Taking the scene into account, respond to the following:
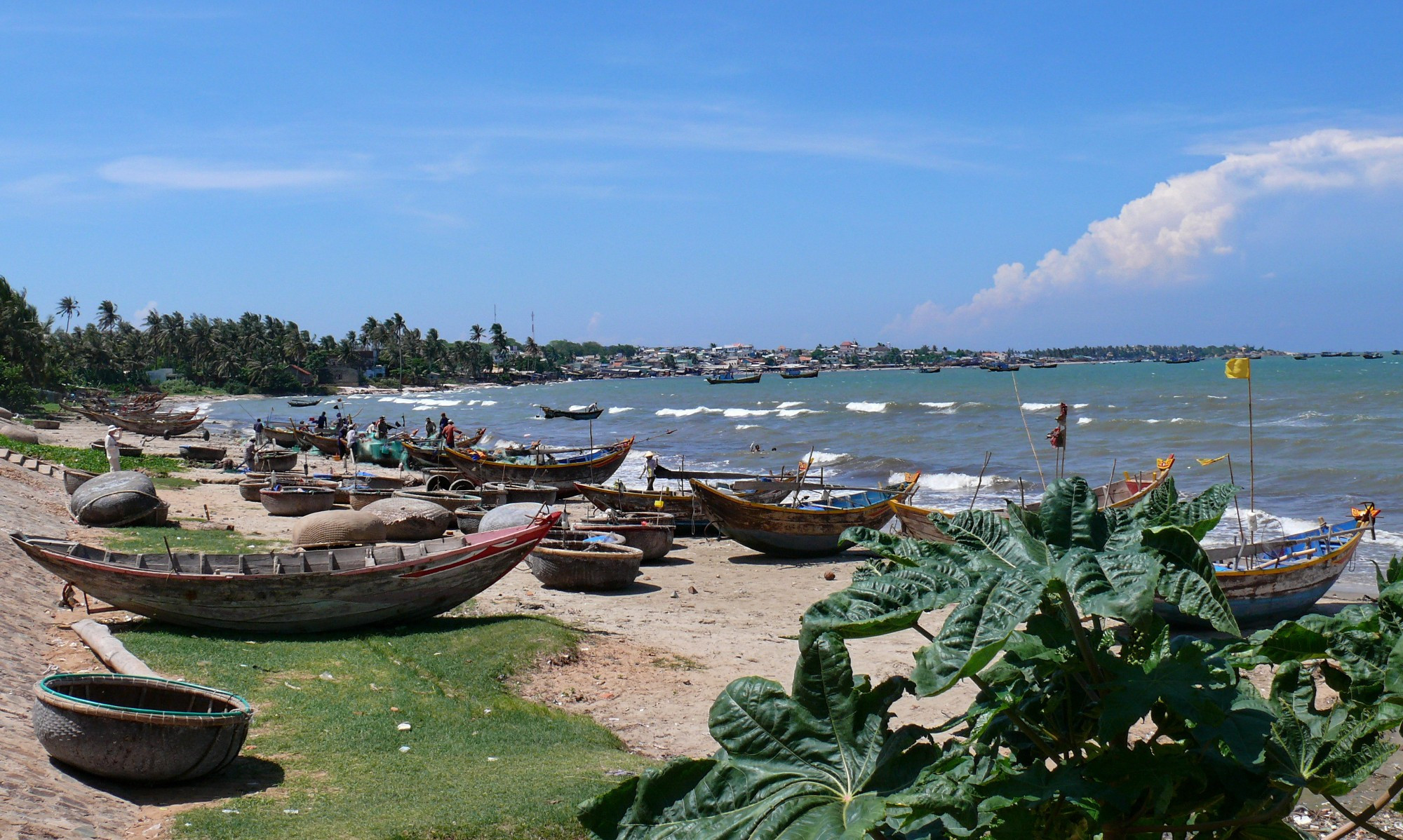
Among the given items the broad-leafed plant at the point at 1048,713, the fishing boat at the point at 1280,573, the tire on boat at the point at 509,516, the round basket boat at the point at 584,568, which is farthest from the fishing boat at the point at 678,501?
the broad-leafed plant at the point at 1048,713

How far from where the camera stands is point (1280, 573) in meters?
13.5

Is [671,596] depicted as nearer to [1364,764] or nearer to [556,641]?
[556,641]

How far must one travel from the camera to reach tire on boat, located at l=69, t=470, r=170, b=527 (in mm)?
17672

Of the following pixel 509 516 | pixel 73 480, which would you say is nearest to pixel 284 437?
pixel 73 480

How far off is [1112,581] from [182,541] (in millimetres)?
17887

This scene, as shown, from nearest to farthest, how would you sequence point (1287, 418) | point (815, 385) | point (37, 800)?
point (37, 800) → point (1287, 418) → point (815, 385)

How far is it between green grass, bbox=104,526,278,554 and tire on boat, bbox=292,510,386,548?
1.16 metres

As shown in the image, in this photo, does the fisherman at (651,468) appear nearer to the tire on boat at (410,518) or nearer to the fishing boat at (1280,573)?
the tire on boat at (410,518)

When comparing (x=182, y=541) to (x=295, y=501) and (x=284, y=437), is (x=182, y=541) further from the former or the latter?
(x=284, y=437)

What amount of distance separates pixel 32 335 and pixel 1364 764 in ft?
236

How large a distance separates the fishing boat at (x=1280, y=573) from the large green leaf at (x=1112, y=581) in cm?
1189

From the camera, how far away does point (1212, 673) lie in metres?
1.87

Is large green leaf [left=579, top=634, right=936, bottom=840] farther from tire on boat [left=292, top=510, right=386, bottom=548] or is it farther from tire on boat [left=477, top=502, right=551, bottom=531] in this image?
tire on boat [left=477, top=502, right=551, bottom=531]

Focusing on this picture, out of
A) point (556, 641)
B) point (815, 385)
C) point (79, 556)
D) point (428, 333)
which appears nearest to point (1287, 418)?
point (556, 641)
